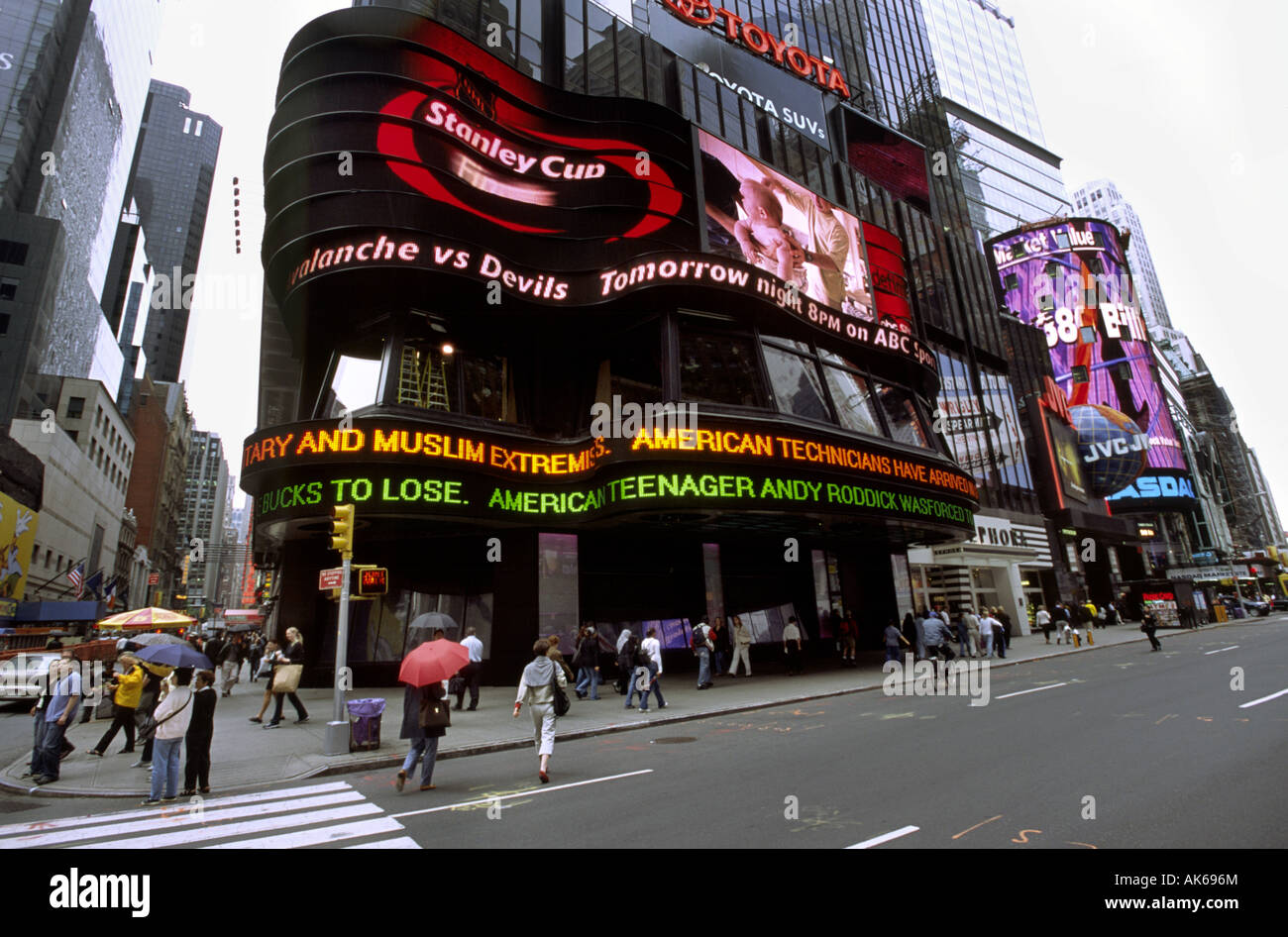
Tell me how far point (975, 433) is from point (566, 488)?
110 ft

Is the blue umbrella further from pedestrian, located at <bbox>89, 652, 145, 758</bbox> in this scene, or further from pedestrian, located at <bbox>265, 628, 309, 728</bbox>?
pedestrian, located at <bbox>265, 628, 309, 728</bbox>

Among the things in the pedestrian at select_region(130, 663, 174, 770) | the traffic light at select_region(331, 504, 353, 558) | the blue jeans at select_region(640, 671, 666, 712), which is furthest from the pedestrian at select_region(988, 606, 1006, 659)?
the pedestrian at select_region(130, 663, 174, 770)

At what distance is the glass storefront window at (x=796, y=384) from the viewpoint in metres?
21.0

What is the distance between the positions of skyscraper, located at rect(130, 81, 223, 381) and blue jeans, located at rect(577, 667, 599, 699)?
7439 inches

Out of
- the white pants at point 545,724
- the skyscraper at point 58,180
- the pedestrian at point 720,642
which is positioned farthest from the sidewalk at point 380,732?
the skyscraper at point 58,180

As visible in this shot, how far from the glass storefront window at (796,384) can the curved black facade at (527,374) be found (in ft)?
0.38

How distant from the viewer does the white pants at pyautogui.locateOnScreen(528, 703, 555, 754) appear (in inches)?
341

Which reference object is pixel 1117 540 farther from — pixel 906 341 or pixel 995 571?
pixel 906 341

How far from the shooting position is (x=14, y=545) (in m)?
38.6

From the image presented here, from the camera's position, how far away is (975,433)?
4225 cm

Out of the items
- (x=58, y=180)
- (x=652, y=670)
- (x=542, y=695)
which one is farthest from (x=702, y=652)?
(x=58, y=180)

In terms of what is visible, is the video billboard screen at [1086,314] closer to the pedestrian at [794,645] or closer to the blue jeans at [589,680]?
the pedestrian at [794,645]

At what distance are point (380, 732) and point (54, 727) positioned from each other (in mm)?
4716

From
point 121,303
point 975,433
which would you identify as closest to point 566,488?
point 975,433
